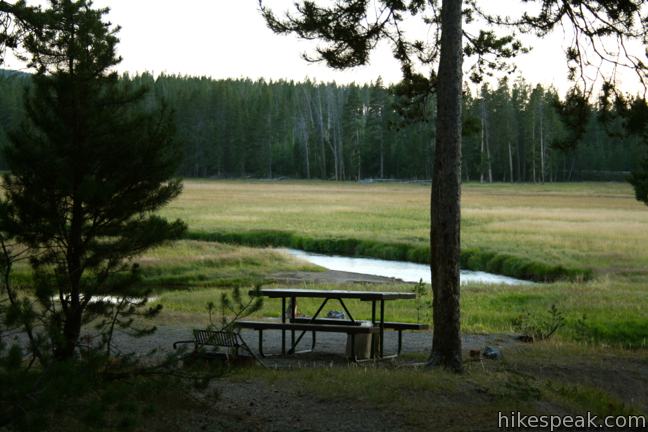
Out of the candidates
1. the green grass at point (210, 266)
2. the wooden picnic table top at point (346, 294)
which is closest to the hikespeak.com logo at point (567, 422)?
the wooden picnic table top at point (346, 294)

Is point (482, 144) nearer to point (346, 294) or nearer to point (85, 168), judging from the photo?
point (346, 294)

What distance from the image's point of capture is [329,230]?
45969mm

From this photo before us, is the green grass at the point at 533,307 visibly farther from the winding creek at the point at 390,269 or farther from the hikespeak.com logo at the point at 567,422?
the hikespeak.com logo at the point at 567,422

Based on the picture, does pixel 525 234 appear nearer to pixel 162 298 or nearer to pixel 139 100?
pixel 162 298

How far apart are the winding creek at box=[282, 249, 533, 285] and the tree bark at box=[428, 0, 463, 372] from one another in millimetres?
17574

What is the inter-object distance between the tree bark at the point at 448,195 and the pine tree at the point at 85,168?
3.44m

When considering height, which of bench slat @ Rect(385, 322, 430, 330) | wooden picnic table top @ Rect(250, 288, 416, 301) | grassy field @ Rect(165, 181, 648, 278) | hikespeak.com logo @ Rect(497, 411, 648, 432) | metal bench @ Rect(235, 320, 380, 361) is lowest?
grassy field @ Rect(165, 181, 648, 278)

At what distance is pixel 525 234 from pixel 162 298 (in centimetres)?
2391

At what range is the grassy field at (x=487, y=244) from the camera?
65.6 feet

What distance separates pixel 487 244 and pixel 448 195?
27.6 metres

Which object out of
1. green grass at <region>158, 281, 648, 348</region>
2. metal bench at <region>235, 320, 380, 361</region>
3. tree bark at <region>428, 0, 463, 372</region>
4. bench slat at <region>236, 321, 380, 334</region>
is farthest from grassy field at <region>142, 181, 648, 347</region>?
tree bark at <region>428, 0, 463, 372</region>

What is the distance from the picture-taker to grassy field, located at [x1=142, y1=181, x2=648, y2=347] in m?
20.0

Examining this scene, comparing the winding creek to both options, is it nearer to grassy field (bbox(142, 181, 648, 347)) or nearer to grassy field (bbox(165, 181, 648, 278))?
grassy field (bbox(165, 181, 648, 278))

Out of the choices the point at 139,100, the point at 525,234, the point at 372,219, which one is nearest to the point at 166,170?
the point at 139,100
